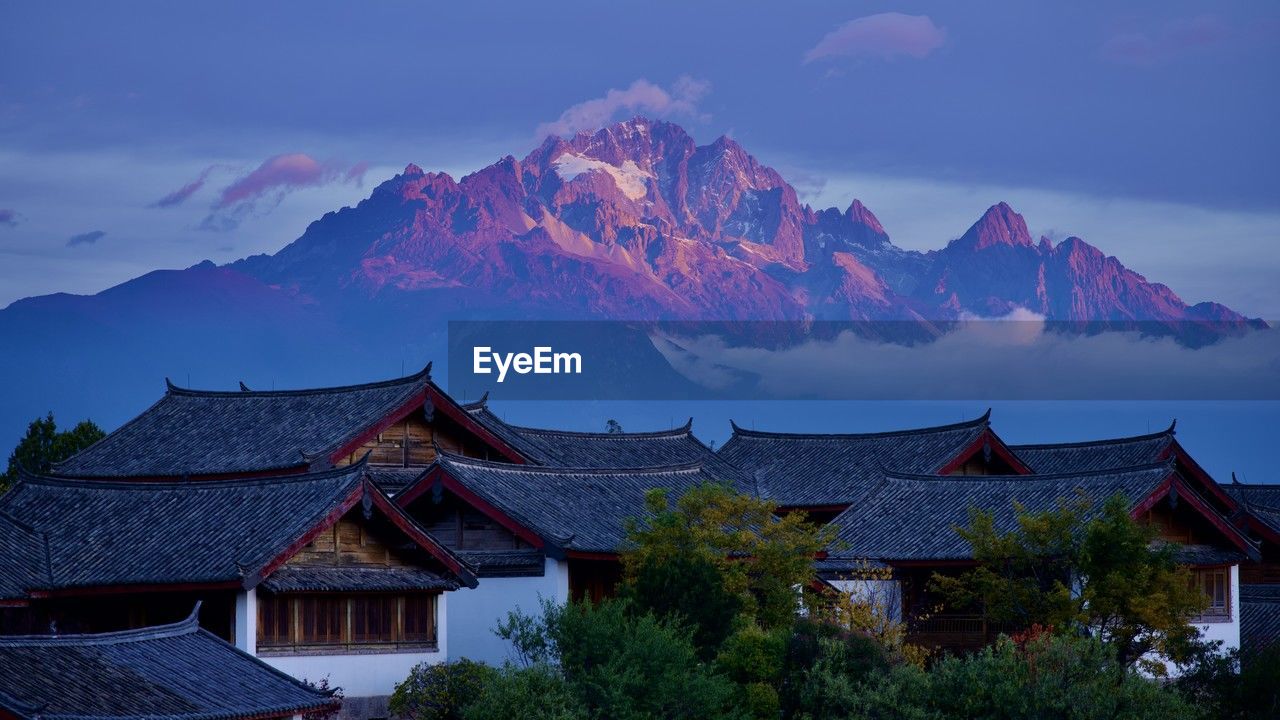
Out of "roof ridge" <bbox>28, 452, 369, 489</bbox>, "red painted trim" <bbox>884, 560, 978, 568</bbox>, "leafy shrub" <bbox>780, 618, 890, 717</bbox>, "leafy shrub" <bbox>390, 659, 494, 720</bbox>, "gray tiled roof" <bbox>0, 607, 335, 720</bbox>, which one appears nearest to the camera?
"gray tiled roof" <bbox>0, 607, 335, 720</bbox>

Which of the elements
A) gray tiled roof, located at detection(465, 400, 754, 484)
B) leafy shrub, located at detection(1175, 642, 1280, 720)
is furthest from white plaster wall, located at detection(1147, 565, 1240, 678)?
gray tiled roof, located at detection(465, 400, 754, 484)

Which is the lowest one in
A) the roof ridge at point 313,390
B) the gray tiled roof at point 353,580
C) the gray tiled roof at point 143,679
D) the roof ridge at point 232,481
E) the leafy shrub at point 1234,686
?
the leafy shrub at point 1234,686

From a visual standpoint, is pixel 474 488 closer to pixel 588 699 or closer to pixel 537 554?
pixel 537 554

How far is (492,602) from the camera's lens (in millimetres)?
44469

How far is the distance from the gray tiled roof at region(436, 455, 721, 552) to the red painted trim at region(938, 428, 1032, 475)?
1276 centimetres

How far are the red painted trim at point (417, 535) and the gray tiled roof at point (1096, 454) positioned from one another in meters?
29.7

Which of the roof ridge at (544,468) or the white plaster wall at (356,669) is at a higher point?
the roof ridge at (544,468)

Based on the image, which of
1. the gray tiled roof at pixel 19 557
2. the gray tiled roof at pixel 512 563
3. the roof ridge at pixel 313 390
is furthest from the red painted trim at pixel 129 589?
the roof ridge at pixel 313 390

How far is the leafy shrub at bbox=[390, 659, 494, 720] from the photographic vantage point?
125 feet

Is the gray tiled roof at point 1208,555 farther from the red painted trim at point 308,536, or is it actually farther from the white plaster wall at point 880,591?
the red painted trim at point 308,536

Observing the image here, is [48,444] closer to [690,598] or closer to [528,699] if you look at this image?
[690,598]

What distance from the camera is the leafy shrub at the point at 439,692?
125 feet

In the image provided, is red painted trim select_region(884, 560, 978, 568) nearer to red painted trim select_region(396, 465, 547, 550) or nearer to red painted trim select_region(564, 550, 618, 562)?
red painted trim select_region(564, 550, 618, 562)

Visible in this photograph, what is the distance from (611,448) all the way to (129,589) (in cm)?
2829
